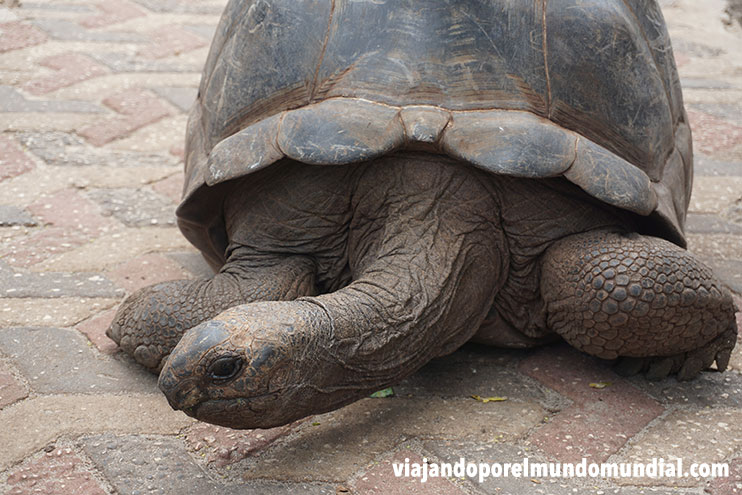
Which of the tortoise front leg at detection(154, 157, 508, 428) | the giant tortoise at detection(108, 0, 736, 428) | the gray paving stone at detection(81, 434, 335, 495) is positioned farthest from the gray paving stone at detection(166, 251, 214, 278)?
the gray paving stone at detection(81, 434, 335, 495)

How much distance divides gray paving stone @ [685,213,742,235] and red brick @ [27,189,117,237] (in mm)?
2363

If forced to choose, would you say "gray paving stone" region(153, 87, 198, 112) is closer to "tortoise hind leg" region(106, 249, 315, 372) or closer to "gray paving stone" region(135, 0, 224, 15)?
"gray paving stone" region(135, 0, 224, 15)

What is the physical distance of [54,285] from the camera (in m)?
3.49

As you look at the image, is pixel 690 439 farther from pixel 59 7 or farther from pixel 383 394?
pixel 59 7

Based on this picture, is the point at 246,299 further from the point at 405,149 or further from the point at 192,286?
the point at 405,149

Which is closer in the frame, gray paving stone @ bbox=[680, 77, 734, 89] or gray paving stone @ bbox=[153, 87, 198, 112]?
gray paving stone @ bbox=[153, 87, 198, 112]

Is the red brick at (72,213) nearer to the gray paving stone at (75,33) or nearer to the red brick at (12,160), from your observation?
the red brick at (12,160)

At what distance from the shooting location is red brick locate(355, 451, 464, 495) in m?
2.47

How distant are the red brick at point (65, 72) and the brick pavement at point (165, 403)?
45 centimetres

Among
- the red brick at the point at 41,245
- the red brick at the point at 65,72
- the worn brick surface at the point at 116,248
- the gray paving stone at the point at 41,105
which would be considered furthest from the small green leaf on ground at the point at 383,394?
the red brick at the point at 65,72

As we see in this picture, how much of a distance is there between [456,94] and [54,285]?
1.60 m

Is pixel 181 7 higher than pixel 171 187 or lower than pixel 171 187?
higher

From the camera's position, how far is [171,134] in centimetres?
489

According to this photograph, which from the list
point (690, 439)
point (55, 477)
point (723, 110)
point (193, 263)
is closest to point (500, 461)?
point (690, 439)
